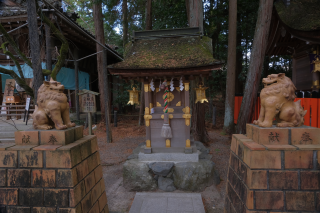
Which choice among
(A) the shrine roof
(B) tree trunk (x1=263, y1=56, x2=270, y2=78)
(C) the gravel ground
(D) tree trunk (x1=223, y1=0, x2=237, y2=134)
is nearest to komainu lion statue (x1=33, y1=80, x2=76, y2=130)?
(A) the shrine roof

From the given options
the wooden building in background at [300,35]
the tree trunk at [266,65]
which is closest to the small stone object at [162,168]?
the wooden building in background at [300,35]

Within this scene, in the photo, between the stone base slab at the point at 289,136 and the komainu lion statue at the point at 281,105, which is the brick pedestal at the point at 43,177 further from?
the komainu lion statue at the point at 281,105

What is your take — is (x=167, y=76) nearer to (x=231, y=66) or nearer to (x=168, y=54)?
(x=168, y=54)

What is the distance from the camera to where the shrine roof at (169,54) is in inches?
187

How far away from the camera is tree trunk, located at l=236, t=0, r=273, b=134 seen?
6.66m

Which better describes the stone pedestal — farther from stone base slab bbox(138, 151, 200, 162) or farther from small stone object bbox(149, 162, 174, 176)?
stone base slab bbox(138, 151, 200, 162)

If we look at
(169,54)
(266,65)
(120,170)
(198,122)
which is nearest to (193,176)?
(120,170)

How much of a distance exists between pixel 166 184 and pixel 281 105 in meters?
3.40

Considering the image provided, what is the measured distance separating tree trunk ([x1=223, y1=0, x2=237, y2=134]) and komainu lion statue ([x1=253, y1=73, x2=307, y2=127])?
6.20 meters

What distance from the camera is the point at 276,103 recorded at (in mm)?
2535

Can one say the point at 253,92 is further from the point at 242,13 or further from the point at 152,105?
the point at 242,13

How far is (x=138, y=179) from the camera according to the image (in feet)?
15.9

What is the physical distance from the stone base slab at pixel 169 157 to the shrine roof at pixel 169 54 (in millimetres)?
2489

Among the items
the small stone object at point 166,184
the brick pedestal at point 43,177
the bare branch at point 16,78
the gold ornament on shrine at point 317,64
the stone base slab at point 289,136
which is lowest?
the small stone object at point 166,184
